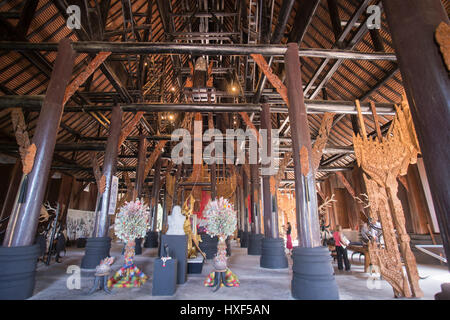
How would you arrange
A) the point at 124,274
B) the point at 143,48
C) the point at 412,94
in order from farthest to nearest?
the point at 143,48
the point at 124,274
the point at 412,94

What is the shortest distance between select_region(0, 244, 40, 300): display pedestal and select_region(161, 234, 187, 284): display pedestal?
2210mm

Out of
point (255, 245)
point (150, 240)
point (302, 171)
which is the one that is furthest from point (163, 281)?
point (150, 240)

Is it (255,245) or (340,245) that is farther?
(255,245)

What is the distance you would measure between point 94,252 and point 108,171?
2385mm

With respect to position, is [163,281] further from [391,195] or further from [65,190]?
[65,190]

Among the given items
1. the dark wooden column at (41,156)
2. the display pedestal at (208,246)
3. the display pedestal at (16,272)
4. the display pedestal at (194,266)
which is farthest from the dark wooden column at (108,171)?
the display pedestal at (208,246)

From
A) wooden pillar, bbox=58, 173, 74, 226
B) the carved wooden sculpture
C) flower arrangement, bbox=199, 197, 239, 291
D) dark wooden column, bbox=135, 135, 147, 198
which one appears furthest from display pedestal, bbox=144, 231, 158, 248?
the carved wooden sculpture

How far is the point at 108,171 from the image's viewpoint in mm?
6633

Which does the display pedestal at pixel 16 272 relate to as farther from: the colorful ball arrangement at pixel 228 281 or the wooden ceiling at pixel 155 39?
the wooden ceiling at pixel 155 39
